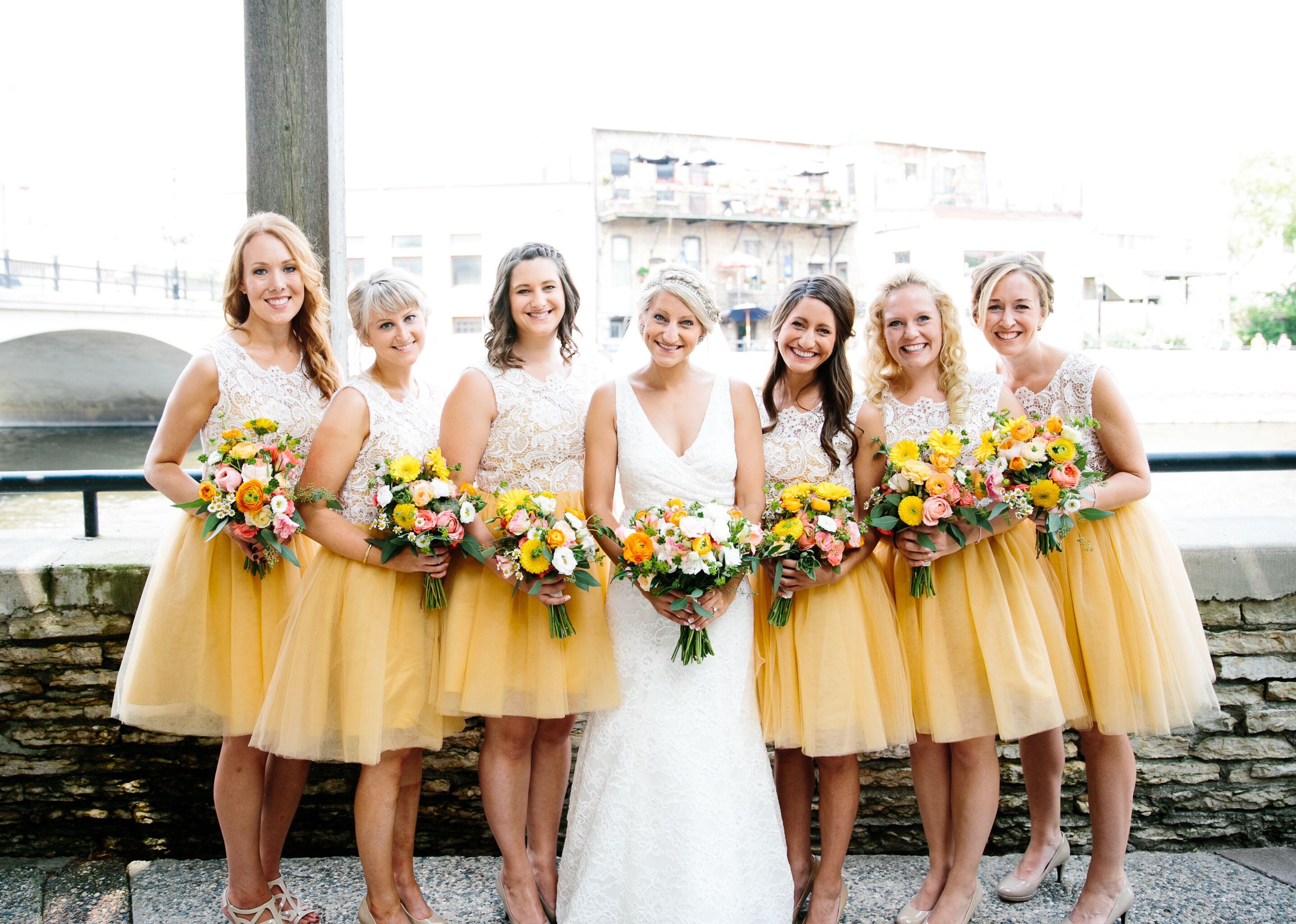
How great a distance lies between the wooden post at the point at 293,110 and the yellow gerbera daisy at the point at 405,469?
869 mm

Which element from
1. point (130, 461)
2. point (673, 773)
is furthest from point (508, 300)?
point (130, 461)

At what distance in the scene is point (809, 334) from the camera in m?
2.77

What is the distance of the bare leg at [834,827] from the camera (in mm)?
2711

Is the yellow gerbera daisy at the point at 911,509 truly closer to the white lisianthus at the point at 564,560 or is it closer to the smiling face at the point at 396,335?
the white lisianthus at the point at 564,560

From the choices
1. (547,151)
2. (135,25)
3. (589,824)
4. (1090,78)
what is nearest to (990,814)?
(589,824)

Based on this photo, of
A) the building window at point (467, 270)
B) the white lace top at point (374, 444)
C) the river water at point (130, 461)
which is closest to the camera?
the white lace top at point (374, 444)

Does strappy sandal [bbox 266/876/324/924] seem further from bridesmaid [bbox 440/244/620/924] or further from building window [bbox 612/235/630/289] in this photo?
building window [bbox 612/235/630/289]

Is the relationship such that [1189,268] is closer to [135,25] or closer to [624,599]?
[135,25]

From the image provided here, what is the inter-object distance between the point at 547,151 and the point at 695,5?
24.9m

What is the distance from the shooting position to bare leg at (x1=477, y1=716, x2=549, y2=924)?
8.86 feet

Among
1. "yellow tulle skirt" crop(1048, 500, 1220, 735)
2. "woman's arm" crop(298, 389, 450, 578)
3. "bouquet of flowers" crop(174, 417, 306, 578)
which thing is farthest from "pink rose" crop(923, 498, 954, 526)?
"bouquet of flowers" crop(174, 417, 306, 578)

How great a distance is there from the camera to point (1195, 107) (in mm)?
29375

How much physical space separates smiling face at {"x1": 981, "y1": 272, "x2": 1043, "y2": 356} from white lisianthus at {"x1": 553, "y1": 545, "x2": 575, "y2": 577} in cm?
161

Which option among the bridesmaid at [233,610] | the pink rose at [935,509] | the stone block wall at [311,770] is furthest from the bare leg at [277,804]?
the pink rose at [935,509]
